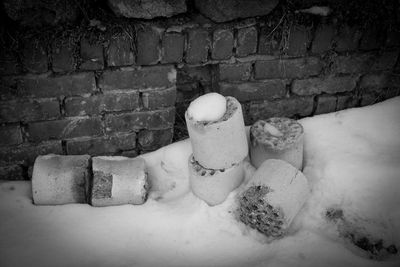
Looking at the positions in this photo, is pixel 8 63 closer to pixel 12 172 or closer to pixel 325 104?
pixel 12 172

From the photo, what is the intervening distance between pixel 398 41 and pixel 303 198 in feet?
3.70

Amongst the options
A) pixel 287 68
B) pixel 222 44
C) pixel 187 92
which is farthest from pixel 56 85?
pixel 287 68

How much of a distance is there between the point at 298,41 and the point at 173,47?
71cm

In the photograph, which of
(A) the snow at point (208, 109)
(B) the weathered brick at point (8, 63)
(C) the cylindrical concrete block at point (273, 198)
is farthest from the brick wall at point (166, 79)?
(C) the cylindrical concrete block at point (273, 198)

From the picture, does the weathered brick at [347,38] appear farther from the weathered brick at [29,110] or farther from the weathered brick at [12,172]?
the weathered brick at [12,172]

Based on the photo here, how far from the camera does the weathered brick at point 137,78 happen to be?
2.04 meters

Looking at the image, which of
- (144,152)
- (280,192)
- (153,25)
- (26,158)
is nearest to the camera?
(280,192)

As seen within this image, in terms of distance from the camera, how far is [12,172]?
7.15 feet

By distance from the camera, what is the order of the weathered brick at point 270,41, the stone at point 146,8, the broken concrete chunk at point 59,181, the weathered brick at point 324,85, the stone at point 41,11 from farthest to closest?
1. the weathered brick at point 324,85
2. the weathered brick at point 270,41
3. the broken concrete chunk at point 59,181
4. the stone at point 146,8
5. the stone at point 41,11

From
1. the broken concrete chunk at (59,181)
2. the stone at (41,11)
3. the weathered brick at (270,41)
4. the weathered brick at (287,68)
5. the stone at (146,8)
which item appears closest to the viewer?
the stone at (41,11)

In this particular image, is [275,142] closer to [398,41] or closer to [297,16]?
[297,16]

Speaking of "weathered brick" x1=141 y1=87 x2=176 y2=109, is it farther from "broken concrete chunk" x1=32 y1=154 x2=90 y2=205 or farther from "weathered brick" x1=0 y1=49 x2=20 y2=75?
"weathered brick" x1=0 y1=49 x2=20 y2=75

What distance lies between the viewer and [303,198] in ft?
6.29

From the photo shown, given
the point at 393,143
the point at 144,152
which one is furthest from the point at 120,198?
the point at 393,143
